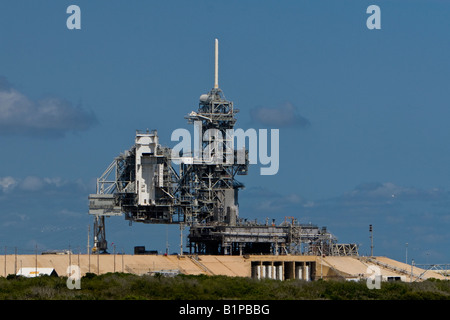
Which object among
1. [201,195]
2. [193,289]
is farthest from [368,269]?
[193,289]

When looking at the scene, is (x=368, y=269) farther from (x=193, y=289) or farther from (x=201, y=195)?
(x=193, y=289)

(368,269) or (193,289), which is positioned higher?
(193,289)

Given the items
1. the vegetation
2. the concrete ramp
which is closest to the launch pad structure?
the concrete ramp

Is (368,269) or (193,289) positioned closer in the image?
(193,289)

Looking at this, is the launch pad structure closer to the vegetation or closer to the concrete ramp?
the concrete ramp

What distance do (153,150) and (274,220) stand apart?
19037 mm

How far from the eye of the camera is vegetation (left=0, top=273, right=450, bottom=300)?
113m

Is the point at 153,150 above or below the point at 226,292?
above

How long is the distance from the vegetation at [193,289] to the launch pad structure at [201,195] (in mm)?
26008

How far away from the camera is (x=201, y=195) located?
15900 cm

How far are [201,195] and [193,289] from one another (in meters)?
41.3

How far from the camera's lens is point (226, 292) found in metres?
121
